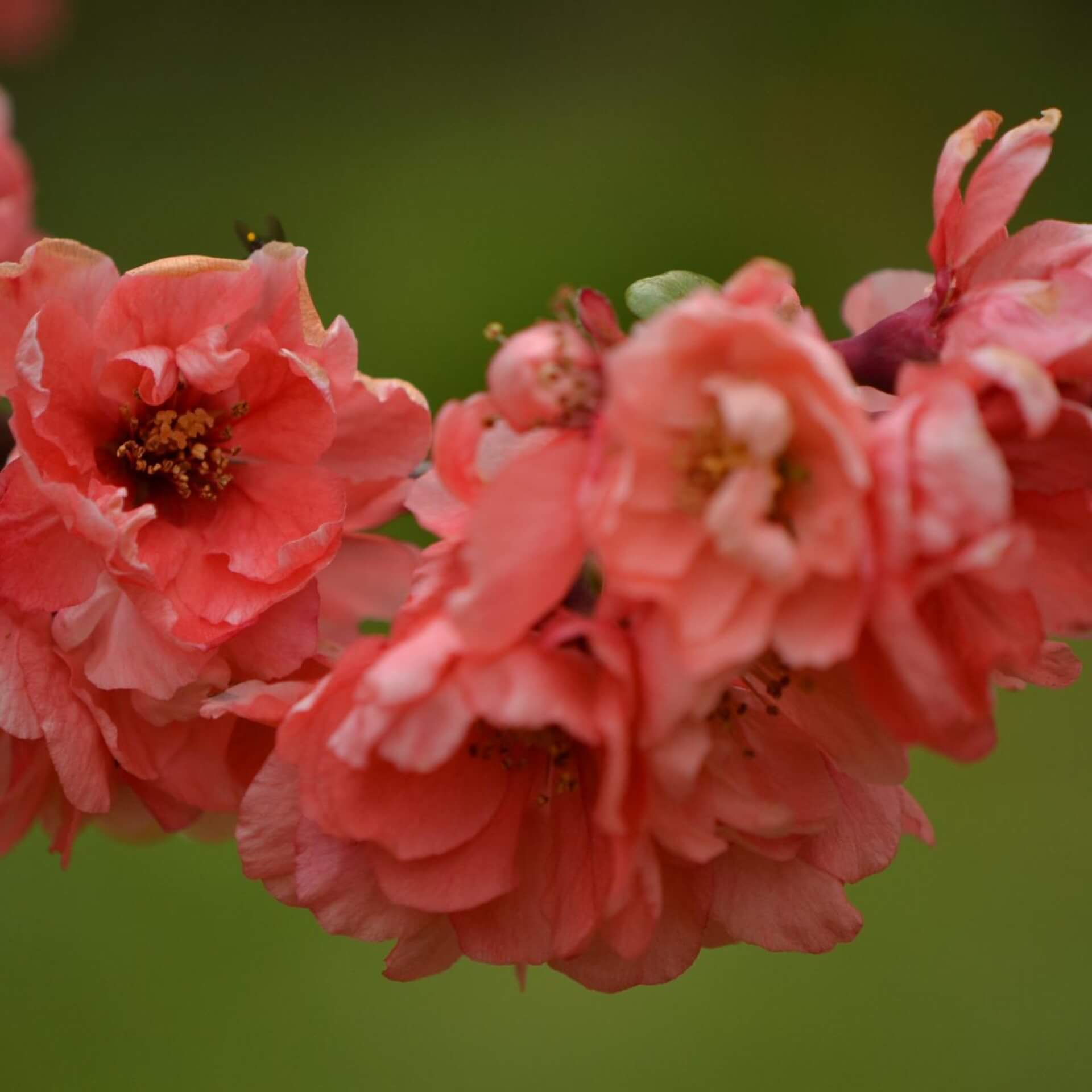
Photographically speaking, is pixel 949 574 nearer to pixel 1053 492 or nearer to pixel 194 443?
pixel 1053 492

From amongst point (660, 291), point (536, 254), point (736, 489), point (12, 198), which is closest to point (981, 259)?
point (660, 291)

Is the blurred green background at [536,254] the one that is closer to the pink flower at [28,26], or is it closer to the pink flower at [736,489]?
the pink flower at [28,26]

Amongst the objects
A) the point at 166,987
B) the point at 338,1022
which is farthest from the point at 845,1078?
the point at 166,987

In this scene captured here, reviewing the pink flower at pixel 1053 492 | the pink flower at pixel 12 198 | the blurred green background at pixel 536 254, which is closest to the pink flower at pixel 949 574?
the pink flower at pixel 1053 492

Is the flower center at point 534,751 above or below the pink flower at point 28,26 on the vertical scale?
above

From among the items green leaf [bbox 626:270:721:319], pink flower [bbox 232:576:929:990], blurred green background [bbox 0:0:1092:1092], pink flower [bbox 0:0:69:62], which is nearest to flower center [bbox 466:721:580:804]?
pink flower [bbox 232:576:929:990]

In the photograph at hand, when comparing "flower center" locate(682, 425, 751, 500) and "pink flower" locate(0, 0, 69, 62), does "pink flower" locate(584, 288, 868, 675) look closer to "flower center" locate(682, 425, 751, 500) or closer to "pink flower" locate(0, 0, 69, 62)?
"flower center" locate(682, 425, 751, 500)
